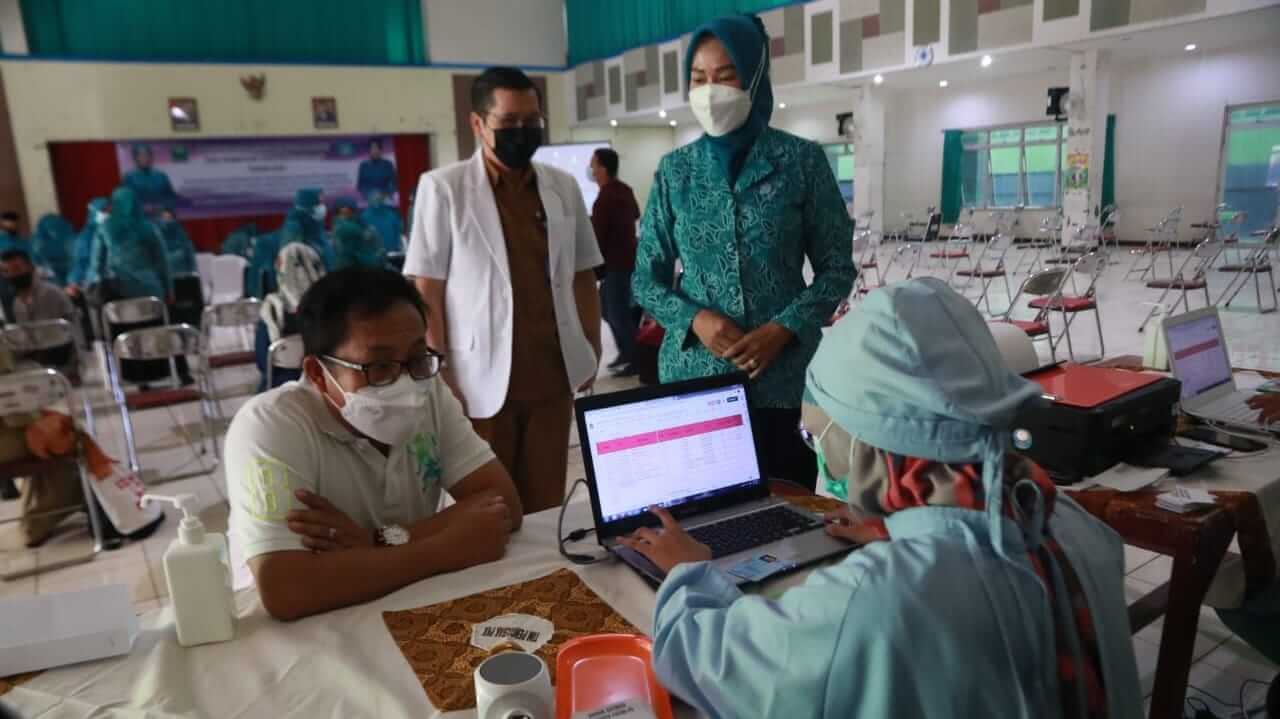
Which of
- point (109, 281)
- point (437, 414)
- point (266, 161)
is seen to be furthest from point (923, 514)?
point (266, 161)

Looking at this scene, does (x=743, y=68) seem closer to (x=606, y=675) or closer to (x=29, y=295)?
(x=606, y=675)

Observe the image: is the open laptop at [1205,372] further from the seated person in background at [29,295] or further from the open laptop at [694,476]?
the seated person in background at [29,295]

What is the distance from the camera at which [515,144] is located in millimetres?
2197

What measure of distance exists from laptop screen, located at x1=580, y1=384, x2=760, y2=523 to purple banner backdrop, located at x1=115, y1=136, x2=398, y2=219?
41.5ft

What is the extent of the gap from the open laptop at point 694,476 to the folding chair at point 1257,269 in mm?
7016

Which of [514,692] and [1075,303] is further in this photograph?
[1075,303]

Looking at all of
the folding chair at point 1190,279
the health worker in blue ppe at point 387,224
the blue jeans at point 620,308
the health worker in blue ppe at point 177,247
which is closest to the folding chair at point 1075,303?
the folding chair at point 1190,279

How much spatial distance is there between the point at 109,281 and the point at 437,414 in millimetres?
6149

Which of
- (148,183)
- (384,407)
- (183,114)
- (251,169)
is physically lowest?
(384,407)

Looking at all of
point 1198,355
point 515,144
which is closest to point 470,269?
point 515,144

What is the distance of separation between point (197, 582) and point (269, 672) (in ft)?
0.55

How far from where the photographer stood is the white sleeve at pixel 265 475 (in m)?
1.28

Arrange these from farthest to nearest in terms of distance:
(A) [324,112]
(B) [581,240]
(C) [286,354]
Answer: (A) [324,112], (C) [286,354], (B) [581,240]

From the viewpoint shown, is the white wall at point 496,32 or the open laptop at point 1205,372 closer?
the open laptop at point 1205,372
